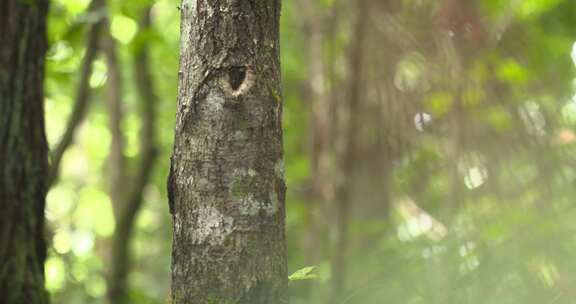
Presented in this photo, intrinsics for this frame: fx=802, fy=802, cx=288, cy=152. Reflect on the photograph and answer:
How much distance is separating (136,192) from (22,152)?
4.34 metres

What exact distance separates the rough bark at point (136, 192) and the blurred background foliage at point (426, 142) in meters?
0.09

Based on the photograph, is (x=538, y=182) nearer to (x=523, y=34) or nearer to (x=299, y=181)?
(x=523, y=34)

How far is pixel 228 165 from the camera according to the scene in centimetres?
249

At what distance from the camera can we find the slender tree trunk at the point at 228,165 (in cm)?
247

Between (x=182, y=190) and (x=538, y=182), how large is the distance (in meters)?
3.38

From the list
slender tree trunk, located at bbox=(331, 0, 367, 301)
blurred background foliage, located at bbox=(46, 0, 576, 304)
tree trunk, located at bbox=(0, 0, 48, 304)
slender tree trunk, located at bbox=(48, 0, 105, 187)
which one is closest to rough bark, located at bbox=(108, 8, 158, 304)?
blurred background foliage, located at bbox=(46, 0, 576, 304)

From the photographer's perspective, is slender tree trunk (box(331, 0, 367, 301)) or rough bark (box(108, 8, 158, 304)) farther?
rough bark (box(108, 8, 158, 304))

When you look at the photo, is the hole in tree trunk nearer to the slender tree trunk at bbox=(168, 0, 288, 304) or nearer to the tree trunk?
the slender tree trunk at bbox=(168, 0, 288, 304)

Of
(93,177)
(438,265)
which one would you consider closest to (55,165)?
(438,265)

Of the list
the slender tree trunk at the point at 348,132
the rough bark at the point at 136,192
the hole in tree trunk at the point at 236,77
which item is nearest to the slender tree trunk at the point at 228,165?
the hole in tree trunk at the point at 236,77

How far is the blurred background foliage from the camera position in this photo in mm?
4754

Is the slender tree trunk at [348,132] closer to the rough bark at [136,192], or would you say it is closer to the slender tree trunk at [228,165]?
the rough bark at [136,192]

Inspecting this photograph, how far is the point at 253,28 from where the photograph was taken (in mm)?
2562

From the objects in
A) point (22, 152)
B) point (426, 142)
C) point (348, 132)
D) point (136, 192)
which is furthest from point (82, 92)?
point (426, 142)
